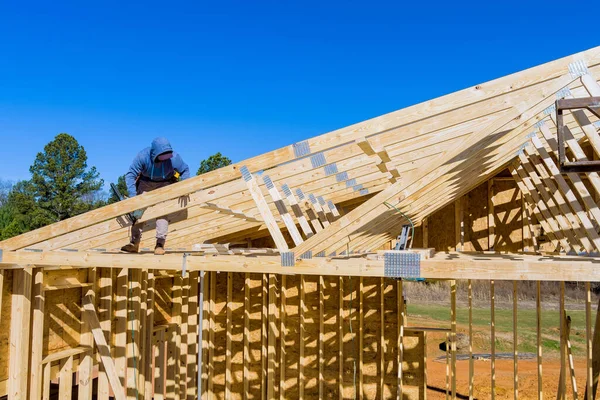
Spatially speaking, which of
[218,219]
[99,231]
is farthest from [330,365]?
[99,231]

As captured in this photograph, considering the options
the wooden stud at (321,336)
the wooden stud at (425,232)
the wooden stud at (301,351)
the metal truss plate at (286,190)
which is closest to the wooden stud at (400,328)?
the wooden stud at (425,232)

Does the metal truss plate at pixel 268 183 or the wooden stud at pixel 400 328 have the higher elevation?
the metal truss plate at pixel 268 183

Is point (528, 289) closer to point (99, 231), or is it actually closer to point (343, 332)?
point (343, 332)

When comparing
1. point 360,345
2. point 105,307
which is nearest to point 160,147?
point 105,307

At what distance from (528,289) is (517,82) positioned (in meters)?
22.3

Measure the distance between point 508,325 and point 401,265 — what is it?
52.6 ft

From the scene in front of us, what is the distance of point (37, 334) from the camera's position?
6.58m

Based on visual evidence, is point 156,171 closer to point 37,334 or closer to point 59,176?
point 37,334

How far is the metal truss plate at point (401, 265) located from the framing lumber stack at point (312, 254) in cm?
9

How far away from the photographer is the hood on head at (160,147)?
5.36 m

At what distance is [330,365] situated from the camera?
915 cm

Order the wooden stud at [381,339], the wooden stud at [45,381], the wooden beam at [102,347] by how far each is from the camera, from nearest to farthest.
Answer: the wooden stud at [45,381] < the wooden beam at [102,347] < the wooden stud at [381,339]

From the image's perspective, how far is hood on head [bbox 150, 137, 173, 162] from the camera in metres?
5.36

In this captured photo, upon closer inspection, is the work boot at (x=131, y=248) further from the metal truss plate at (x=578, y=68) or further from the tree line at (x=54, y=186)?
the tree line at (x=54, y=186)
